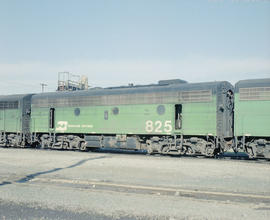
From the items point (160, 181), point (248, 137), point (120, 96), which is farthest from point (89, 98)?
point (160, 181)

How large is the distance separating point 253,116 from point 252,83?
1777 millimetres

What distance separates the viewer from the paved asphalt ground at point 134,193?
6.19 meters

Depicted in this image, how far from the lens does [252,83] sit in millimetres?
15562

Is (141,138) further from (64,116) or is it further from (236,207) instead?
(236,207)

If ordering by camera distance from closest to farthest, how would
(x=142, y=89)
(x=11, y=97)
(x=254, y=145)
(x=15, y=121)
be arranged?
(x=254, y=145)
(x=142, y=89)
(x=15, y=121)
(x=11, y=97)

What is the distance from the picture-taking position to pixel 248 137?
15.7 meters

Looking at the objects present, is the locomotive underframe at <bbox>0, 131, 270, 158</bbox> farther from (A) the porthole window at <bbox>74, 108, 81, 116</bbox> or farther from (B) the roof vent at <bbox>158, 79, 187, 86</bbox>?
(B) the roof vent at <bbox>158, 79, 187, 86</bbox>

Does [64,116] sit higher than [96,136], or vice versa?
[64,116]

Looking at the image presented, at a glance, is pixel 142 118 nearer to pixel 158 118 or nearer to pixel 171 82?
pixel 158 118

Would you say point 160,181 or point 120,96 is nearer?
point 160,181

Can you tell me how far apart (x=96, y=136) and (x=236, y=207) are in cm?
1472

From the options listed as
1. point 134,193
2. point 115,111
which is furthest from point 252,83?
point 134,193

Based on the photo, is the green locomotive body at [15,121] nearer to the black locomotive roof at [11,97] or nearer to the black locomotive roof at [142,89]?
the black locomotive roof at [11,97]

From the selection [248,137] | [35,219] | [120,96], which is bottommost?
[35,219]
